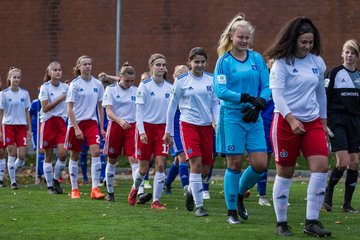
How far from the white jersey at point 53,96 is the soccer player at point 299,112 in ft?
27.6

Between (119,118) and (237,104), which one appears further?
(119,118)

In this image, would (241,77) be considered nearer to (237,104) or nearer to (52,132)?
(237,104)

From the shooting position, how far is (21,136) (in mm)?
21250

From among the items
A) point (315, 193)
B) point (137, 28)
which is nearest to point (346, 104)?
point (315, 193)

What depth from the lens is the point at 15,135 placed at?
21.2 metres

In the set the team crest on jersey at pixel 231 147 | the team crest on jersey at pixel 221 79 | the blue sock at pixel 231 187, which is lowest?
the blue sock at pixel 231 187

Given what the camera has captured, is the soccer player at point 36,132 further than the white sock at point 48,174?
Yes

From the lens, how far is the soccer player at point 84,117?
16734mm

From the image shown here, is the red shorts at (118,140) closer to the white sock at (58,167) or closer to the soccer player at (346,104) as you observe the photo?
the white sock at (58,167)

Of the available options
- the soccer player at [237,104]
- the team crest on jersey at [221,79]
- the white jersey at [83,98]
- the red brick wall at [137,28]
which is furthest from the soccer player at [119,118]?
the red brick wall at [137,28]

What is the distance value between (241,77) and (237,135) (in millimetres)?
680

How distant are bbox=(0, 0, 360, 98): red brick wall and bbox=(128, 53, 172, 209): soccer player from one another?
1505cm

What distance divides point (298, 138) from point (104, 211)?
407 cm

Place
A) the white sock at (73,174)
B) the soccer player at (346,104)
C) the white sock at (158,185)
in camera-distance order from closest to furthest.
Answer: the soccer player at (346,104) < the white sock at (158,185) < the white sock at (73,174)
